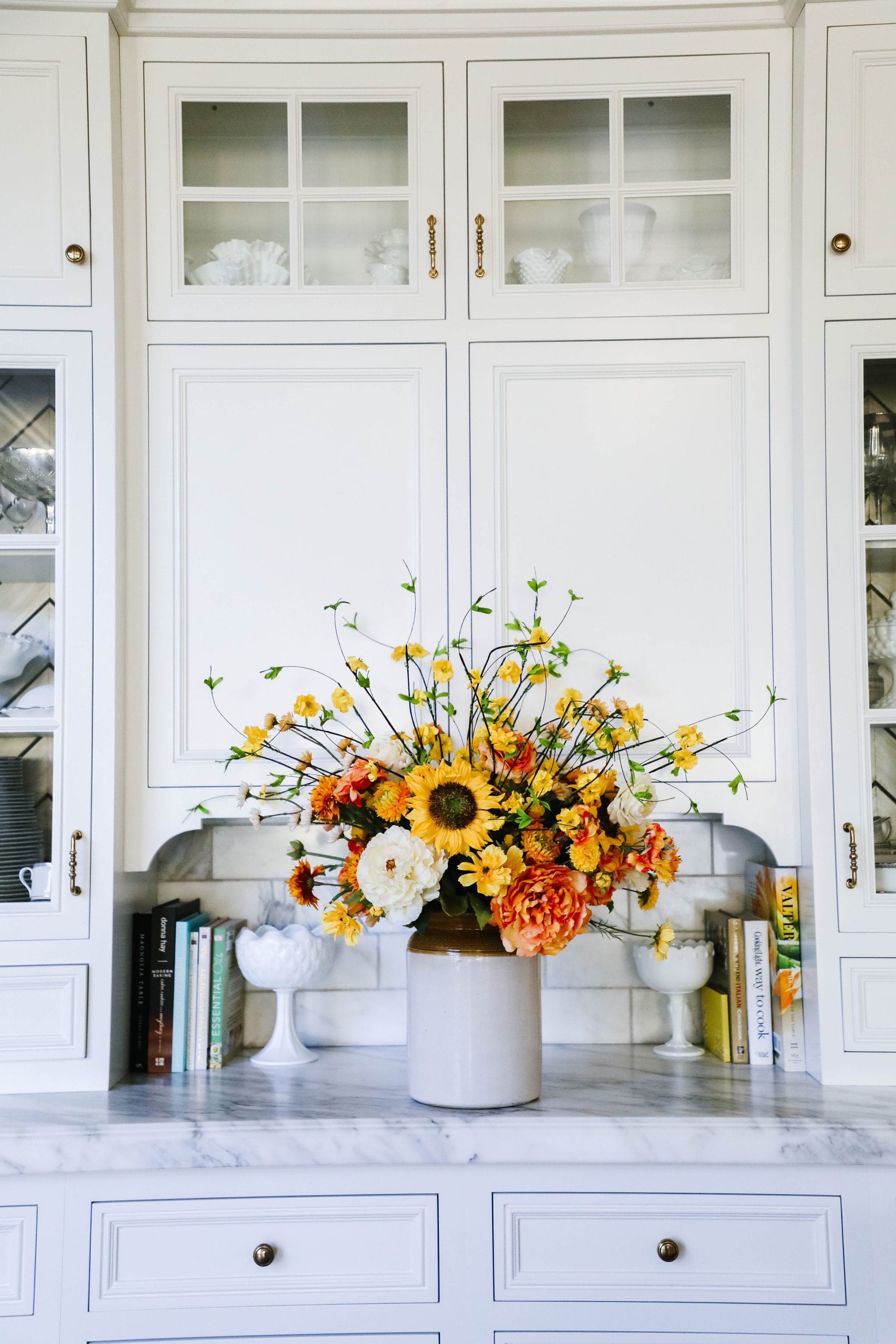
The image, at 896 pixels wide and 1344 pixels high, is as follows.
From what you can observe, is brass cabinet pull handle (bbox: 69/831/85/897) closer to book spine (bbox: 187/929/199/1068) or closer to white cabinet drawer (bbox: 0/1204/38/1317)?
book spine (bbox: 187/929/199/1068)

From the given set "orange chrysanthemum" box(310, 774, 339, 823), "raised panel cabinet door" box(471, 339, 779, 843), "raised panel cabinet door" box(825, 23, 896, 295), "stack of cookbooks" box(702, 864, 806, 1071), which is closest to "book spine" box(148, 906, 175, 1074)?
"orange chrysanthemum" box(310, 774, 339, 823)

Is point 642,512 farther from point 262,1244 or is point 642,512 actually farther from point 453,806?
point 262,1244

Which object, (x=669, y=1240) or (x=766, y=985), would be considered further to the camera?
(x=766, y=985)

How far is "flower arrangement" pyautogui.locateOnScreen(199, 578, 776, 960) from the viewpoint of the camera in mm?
1531

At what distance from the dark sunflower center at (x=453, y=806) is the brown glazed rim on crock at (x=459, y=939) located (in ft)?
0.60

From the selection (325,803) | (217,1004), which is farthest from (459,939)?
(217,1004)


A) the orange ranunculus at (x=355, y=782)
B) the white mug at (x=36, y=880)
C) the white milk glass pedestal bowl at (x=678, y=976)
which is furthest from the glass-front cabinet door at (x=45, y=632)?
the white milk glass pedestal bowl at (x=678, y=976)

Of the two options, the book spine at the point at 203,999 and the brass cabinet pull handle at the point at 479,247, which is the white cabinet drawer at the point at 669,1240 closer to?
the book spine at the point at 203,999

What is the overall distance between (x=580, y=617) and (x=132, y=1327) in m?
1.28

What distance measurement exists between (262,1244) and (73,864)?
0.65 metres

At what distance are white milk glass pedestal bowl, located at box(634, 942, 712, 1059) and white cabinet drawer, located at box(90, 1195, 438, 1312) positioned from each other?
593 millimetres

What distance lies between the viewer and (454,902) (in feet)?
5.27

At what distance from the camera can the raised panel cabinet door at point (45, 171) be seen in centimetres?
180

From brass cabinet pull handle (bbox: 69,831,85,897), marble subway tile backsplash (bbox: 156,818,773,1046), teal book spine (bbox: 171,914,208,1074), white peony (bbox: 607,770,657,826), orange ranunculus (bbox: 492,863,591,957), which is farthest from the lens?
marble subway tile backsplash (bbox: 156,818,773,1046)
